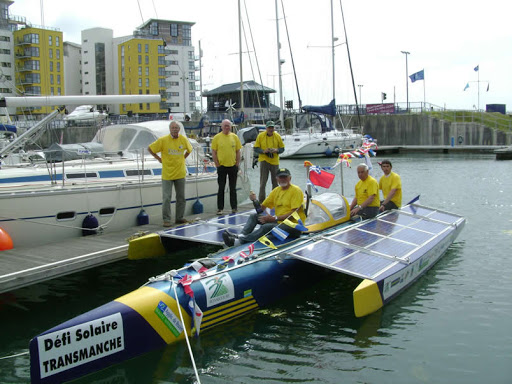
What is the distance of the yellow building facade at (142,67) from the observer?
270 ft

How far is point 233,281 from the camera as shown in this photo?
7.83 meters

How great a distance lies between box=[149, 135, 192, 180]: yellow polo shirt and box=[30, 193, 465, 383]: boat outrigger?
122 cm

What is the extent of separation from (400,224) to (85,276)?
6463 mm

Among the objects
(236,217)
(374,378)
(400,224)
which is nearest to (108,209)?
(236,217)

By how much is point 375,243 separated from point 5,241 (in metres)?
6.44

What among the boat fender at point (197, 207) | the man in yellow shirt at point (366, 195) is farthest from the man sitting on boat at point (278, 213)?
the boat fender at point (197, 207)

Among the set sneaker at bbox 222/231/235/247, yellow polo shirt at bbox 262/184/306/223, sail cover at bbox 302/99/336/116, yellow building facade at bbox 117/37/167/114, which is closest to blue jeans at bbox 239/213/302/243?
sneaker at bbox 222/231/235/247

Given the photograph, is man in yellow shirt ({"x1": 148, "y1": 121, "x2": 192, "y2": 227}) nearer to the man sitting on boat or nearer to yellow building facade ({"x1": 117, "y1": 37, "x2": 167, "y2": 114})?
the man sitting on boat

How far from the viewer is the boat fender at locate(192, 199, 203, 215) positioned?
13.6m

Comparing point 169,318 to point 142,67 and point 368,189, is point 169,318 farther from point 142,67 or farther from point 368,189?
point 142,67

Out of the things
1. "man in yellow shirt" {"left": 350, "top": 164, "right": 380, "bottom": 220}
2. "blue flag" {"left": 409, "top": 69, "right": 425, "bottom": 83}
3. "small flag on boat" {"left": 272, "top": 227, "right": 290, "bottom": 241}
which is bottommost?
"small flag on boat" {"left": 272, "top": 227, "right": 290, "bottom": 241}

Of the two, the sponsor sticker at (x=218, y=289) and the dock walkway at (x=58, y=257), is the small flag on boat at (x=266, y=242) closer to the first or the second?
the sponsor sticker at (x=218, y=289)

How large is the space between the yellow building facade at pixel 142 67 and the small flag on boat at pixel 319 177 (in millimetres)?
73339

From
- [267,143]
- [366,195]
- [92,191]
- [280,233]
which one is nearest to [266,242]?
[280,233]
